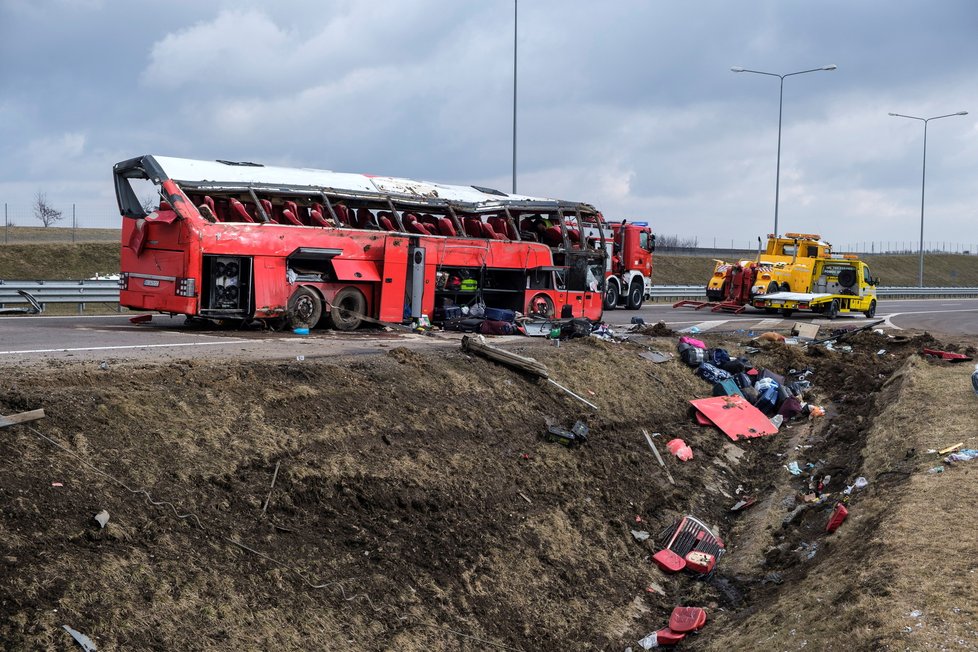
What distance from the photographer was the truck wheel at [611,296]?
96.8ft

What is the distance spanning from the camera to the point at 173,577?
19.1ft

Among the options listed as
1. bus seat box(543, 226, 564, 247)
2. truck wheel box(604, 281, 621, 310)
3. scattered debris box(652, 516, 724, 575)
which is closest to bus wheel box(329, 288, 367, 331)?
bus seat box(543, 226, 564, 247)

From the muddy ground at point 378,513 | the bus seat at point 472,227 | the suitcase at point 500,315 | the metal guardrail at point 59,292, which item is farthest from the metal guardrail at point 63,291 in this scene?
the muddy ground at point 378,513

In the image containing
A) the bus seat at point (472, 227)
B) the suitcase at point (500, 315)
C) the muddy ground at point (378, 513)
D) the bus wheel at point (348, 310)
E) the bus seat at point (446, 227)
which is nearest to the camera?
the muddy ground at point (378, 513)

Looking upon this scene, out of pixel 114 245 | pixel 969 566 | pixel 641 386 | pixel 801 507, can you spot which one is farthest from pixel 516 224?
pixel 114 245

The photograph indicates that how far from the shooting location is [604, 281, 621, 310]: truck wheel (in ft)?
96.8

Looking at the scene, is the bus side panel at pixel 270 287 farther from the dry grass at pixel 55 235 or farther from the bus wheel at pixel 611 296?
the dry grass at pixel 55 235

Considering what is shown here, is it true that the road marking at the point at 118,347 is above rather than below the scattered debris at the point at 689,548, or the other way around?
above

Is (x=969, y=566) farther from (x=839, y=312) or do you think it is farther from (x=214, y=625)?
(x=839, y=312)

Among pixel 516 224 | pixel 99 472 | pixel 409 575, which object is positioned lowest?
pixel 409 575

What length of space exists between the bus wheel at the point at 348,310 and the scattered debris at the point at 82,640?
37.0 ft

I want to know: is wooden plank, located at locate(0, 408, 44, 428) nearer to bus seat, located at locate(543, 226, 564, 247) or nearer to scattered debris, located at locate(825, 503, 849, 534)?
scattered debris, located at locate(825, 503, 849, 534)

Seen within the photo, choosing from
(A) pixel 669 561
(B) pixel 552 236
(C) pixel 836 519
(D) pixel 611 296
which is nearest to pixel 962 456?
(C) pixel 836 519

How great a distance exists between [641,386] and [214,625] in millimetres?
8678
